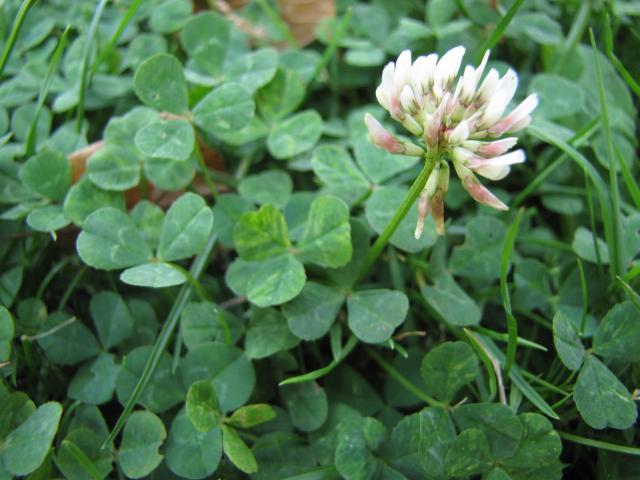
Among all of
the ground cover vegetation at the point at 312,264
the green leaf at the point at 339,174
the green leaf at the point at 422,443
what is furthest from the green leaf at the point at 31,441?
the green leaf at the point at 339,174

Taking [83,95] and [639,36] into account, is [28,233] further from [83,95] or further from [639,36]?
[639,36]

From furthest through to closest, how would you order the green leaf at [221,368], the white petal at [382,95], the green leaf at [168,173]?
1. the green leaf at [168,173]
2. the green leaf at [221,368]
3. the white petal at [382,95]

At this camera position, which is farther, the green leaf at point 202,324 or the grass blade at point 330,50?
the grass blade at point 330,50

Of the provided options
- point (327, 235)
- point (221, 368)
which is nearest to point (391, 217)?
point (327, 235)

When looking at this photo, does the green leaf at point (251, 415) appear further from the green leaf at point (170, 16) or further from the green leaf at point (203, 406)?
the green leaf at point (170, 16)

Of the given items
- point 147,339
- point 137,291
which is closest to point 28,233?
point 137,291

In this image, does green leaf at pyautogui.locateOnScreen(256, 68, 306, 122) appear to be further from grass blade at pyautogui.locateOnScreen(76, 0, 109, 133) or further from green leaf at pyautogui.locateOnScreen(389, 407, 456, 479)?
green leaf at pyautogui.locateOnScreen(389, 407, 456, 479)
